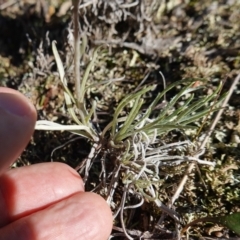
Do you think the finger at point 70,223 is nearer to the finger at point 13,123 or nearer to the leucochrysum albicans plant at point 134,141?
the leucochrysum albicans plant at point 134,141

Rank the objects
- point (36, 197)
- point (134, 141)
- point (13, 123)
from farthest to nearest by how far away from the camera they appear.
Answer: point (36, 197)
point (134, 141)
point (13, 123)

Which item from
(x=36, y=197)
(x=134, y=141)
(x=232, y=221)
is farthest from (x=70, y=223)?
(x=232, y=221)

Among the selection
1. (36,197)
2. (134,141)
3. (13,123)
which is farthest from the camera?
(36,197)

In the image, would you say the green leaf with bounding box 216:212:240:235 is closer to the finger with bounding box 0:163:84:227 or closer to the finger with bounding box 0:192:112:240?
the finger with bounding box 0:192:112:240

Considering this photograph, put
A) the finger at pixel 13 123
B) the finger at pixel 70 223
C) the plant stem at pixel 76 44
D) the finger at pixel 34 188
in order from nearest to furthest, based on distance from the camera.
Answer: the plant stem at pixel 76 44
the finger at pixel 13 123
the finger at pixel 70 223
the finger at pixel 34 188

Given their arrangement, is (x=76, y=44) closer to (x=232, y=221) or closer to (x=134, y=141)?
(x=134, y=141)

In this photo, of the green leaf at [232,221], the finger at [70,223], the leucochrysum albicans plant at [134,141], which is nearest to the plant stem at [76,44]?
the leucochrysum albicans plant at [134,141]

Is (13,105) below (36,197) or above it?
above

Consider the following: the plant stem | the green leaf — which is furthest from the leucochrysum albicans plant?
the green leaf
